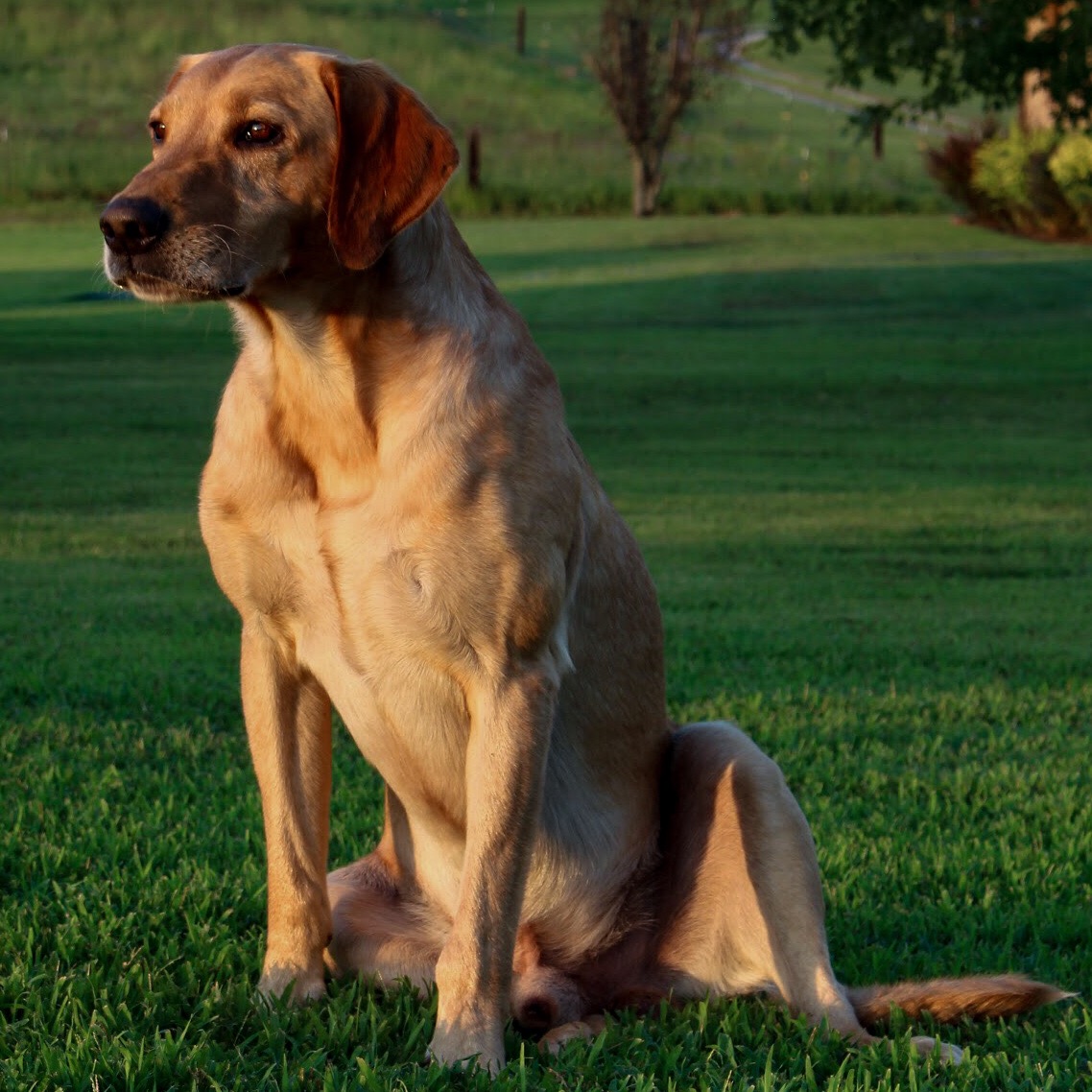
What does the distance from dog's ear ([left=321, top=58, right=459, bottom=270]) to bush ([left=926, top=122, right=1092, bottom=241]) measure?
94.4 feet

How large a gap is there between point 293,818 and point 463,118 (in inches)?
2032

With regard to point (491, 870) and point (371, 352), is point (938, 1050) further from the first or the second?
point (371, 352)

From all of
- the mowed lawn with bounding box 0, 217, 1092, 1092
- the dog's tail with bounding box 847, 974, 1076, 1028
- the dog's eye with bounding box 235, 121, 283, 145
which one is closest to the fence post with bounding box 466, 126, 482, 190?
the mowed lawn with bounding box 0, 217, 1092, 1092

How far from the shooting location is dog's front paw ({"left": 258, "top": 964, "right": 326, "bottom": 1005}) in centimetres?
387

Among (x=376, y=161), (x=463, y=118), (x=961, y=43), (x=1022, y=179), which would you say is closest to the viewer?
(x=376, y=161)

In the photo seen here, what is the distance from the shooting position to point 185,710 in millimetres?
7332

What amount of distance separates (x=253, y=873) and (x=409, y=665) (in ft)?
5.24

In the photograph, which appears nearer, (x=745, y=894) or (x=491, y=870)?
(x=491, y=870)

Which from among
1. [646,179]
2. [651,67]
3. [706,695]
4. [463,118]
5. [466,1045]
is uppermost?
[651,67]

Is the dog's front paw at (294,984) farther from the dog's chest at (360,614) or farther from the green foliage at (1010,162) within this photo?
the green foliage at (1010,162)

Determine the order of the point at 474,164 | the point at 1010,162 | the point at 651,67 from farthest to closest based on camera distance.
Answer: the point at 474,164 < the point at 651,67 < the point at 1010,162

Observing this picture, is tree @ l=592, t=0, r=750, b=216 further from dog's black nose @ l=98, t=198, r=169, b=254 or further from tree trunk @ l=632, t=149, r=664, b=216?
dog's black nose @ l=98, t=198, r=169, b=254

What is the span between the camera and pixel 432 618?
3.50 metres

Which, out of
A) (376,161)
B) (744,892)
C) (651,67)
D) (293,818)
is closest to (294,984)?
(293,818)
